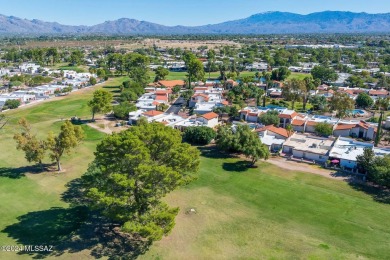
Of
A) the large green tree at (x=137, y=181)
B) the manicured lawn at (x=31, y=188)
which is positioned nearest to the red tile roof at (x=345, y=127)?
the large green tree at (x=137, y=181)

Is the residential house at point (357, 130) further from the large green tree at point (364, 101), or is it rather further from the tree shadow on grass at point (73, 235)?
the tree shadow on grass at point (73, 235)

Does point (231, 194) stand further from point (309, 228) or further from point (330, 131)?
point (330, 131)

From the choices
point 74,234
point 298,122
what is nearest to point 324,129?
point 298,122

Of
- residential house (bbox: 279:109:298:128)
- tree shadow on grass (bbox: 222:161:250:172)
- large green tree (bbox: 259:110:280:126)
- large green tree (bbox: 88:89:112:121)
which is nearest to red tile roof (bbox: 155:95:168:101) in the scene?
large green tree (bbox: 88:89:112:121)

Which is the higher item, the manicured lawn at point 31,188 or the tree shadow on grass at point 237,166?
the manicured lawn at point 31,188

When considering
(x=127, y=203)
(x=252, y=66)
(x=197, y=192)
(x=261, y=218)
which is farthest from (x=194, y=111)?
(x=252, y=66)

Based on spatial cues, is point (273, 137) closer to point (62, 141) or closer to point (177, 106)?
point (62, 141)
